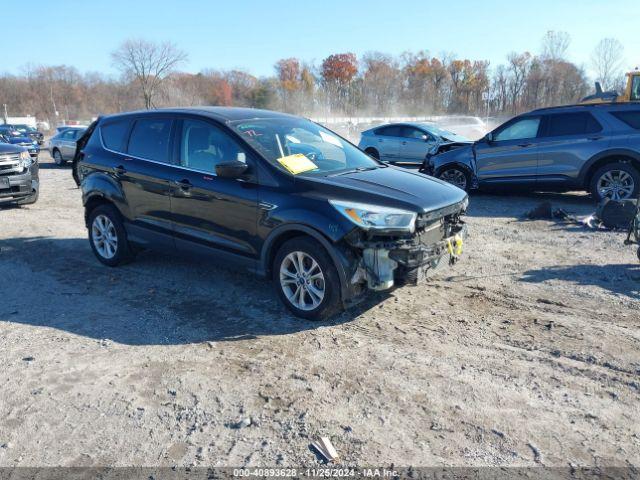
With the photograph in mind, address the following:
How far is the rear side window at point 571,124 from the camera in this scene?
31.8 feet

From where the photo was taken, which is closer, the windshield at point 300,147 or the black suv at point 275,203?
the black suv at point 275,203

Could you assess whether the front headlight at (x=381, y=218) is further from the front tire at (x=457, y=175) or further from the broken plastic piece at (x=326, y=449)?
the front tire at (x=457, y=175)

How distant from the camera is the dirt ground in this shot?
10.0 feet

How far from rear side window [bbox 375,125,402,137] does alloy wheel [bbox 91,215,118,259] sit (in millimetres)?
11703

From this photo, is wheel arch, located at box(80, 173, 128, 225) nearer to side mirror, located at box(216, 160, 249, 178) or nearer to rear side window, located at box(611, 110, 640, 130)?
side mirror, located at box(216, 160, 249, 178)

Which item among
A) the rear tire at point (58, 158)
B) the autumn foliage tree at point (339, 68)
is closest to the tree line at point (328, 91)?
the autumn foliage tree at point (339, 68)

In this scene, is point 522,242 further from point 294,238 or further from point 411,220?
point 294,238

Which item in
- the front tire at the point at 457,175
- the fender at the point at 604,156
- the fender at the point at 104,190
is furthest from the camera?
the front tire at the point at 457,175

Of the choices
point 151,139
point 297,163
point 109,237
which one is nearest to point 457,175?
point 297,163

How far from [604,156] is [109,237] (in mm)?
8417

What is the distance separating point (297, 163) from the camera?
198 inches

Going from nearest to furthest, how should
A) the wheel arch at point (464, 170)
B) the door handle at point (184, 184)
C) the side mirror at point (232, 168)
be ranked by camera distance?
the side mirror at point (232, 168) < the door handle at point (184, 184) < the wheel arch at point (464, 170)

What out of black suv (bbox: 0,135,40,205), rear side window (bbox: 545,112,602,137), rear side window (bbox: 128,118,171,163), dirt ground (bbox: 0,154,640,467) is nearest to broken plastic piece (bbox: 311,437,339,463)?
dirt ground (bbox: 0,154,640,467)

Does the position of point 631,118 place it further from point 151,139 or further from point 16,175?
point 16,175
